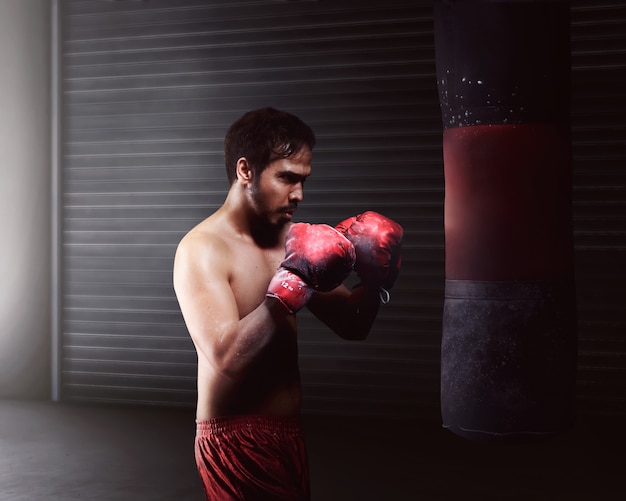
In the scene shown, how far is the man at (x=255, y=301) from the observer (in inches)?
115

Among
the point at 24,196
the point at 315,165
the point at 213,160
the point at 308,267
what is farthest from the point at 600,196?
the point at 24,196

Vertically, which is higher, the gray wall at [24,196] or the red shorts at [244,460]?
the gray wall at [24,196]

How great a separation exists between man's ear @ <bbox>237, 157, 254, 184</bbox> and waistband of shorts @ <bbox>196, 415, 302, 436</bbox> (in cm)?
82

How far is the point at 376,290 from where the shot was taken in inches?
137

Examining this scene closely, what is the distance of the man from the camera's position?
292 centimetres

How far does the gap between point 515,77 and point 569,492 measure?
3.43 metres

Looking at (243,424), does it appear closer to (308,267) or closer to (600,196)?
(308,267)

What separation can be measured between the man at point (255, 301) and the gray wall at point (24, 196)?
232 inches

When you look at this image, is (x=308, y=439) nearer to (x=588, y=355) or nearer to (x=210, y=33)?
(x=588, y=355)

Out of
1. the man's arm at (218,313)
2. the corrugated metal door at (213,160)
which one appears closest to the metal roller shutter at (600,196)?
the corrugated metal door at (213,160)

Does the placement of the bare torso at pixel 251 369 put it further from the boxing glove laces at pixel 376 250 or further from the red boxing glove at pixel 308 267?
the boxing glove laces at pixel 376 250

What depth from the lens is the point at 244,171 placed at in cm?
315

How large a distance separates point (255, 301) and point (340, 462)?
3.24 metres

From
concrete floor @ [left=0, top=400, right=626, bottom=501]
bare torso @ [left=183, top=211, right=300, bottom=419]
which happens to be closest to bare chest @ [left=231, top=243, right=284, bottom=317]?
bare torso @ [left=183, top=211, right=300, bottom=419]
